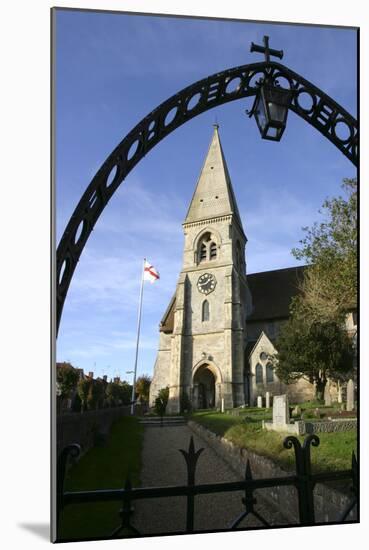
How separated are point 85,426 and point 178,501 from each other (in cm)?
155

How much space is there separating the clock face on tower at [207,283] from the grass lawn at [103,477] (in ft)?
45.6

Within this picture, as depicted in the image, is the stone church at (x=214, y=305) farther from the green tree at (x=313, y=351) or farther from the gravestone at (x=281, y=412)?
the gravestone at (x=281, y=412)

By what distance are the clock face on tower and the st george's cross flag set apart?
1581 centimetres

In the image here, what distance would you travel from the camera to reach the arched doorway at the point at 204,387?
1916 cm

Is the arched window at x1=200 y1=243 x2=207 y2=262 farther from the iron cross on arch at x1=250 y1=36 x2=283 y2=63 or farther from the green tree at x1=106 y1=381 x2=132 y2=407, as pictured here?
the iron cross on arch at x1=250 y1=36 x2=283 y2=63

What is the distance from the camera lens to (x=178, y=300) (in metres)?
21.8

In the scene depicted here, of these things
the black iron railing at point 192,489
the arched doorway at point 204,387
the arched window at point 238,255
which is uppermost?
the arched window at point 238,255

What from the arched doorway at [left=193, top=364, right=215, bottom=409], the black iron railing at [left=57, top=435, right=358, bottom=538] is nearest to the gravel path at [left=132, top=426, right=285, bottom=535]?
the black iron railing at [left=57, top=435, right=358, bottom=538]

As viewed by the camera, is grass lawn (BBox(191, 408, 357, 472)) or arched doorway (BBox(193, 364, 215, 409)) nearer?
grass lawn (BBox(191, 408, 357, 472))

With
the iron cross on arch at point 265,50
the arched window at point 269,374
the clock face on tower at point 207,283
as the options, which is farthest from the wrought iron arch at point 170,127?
the clock face on tower at point 207,283

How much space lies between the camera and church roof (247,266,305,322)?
64.6ft

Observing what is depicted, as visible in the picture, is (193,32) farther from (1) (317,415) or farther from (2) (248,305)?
(2) (248,305)

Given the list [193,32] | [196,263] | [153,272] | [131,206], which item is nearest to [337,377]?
[153,272]
